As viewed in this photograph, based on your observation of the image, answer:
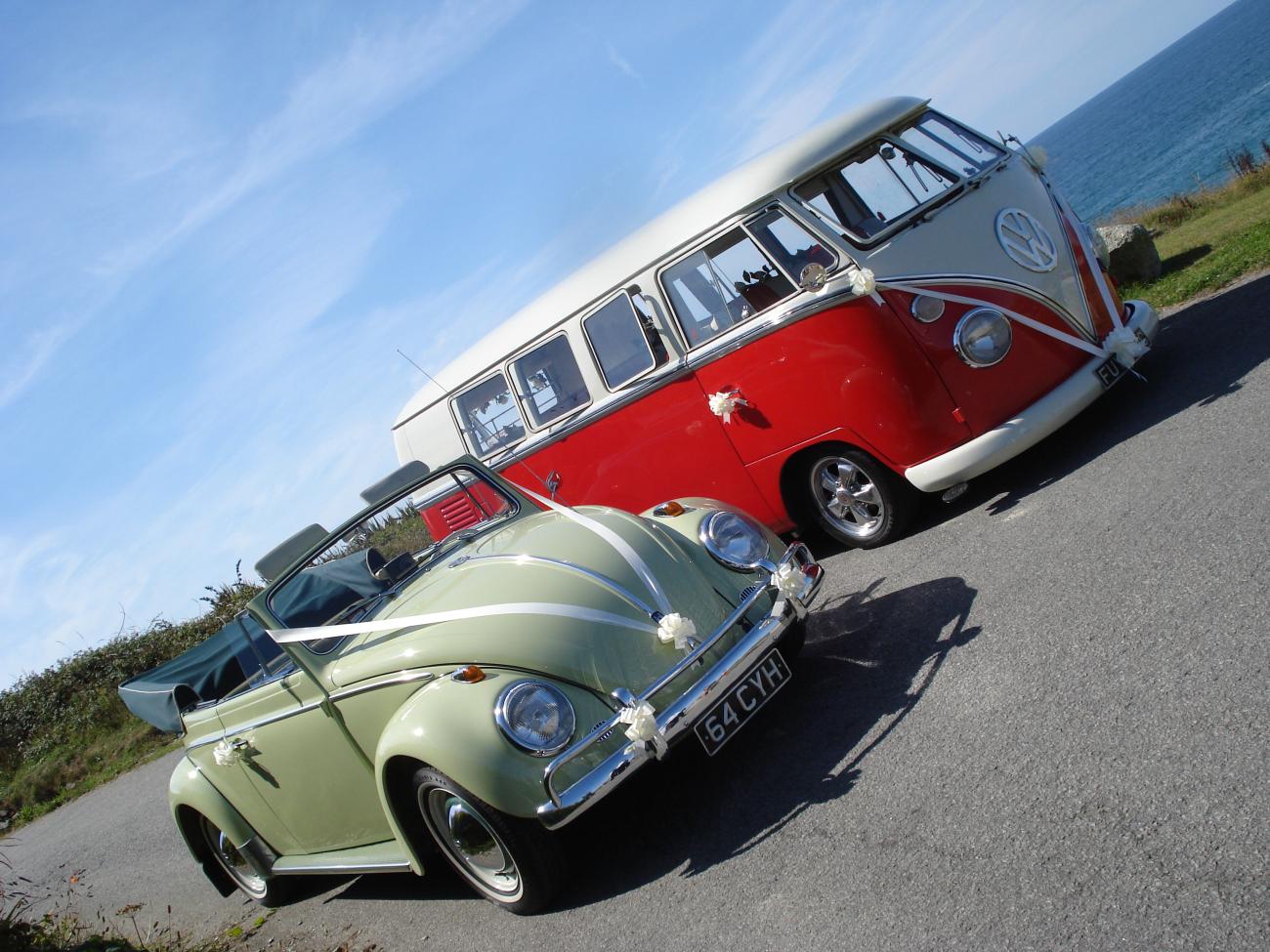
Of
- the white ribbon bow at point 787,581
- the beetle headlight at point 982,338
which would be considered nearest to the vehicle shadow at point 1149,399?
the beetle headlight at point 982,338

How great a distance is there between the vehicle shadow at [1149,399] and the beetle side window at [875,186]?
6.27ft

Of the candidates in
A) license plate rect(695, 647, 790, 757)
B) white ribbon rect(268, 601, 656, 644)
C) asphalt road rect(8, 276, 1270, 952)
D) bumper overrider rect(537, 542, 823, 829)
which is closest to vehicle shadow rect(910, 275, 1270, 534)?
asphalt road rect(8, 276, 1270, 952)

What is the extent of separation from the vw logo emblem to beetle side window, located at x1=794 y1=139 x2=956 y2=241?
0.48 meters

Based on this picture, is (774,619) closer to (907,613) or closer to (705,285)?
(907,613)

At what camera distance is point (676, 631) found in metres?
4.57

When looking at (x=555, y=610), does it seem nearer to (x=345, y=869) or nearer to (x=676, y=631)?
(x=676, y=631)

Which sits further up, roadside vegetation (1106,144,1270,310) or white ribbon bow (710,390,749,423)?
white ribbon bow (710,390,749,423)

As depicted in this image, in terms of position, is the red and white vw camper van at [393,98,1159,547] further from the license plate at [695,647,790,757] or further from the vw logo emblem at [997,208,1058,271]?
the license plate at [695,647,790,757]

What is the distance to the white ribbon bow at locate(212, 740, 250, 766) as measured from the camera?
5.49m

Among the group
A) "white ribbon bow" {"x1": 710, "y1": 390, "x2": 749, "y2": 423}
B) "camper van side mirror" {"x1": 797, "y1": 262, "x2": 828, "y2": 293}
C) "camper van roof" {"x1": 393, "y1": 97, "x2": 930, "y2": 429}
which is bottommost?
"white ribbon bow" {"x1": 710, "y1": 390, "x2": 749, "y2": 423}

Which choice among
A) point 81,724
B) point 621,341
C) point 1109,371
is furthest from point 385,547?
point 81,724

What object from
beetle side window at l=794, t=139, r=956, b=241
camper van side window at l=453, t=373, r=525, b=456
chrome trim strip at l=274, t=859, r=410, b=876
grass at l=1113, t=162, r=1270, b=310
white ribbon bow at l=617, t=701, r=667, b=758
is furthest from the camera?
camper van side window at l=453, t=373, r=525, b=456

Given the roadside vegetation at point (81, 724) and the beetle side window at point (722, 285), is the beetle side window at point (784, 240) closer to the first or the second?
the beetle side window at point (722, 285)

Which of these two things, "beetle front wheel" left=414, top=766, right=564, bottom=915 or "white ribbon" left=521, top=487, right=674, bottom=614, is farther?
"white ribbon" left=521, top=487, right=674, bottom=614
